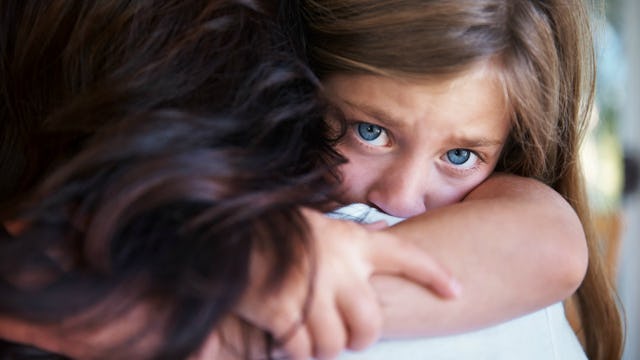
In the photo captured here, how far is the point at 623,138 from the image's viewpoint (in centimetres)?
351

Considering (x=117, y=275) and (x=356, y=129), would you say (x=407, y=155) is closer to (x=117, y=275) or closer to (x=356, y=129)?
(x=356, y=129)

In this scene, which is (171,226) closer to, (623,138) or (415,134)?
(415,134)

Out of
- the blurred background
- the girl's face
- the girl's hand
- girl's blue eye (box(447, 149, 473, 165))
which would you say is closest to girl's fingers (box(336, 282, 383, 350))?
the girl's hand

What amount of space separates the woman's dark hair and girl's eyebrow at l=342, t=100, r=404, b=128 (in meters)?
0.10

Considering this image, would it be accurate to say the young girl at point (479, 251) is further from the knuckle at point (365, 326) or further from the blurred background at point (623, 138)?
the blurred background at point (623, 138)

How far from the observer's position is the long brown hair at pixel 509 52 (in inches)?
35.2

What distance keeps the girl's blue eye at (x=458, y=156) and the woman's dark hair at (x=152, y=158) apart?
22 cm

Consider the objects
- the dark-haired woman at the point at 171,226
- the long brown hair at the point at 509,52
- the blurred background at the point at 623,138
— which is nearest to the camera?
the dark-haired woman at the point at 171,226

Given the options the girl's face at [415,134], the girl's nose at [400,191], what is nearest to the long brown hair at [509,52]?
the girl's face at [415,134]

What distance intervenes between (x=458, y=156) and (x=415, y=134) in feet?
0.32

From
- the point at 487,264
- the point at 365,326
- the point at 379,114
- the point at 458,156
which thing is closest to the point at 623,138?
the point at 458,156

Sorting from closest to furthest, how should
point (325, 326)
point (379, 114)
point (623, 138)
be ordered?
point (325, 326) < point (379, 114) < point (623, 138)

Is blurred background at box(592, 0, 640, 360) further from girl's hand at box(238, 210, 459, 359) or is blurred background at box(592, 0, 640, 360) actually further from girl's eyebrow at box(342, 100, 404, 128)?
girl's hand at box(238, 210, 459, 359)

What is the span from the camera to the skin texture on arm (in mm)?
660
